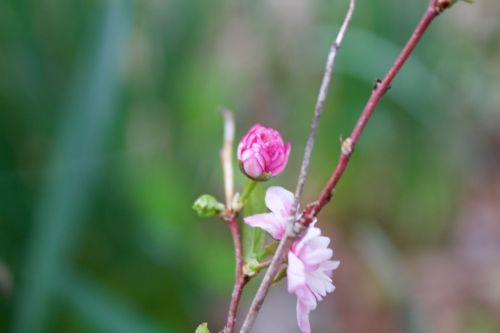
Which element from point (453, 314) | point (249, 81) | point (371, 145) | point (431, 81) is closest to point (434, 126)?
point (431, 81)

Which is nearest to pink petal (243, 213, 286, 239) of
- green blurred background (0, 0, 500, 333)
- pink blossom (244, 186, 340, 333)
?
pink blossom (244, 186, 340, 333)

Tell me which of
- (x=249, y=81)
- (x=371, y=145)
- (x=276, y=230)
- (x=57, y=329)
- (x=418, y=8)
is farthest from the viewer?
(x=249, y=81)

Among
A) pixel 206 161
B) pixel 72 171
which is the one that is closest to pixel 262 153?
pixel 72 171

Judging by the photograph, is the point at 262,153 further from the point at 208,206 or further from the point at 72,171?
the point at 72,171

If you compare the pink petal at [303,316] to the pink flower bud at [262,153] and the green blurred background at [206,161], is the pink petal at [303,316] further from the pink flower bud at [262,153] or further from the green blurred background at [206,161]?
the green blurred background at [206,161]

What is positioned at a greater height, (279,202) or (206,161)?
(206,161)

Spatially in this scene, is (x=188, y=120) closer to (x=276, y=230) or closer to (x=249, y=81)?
(x=249, y=81)
